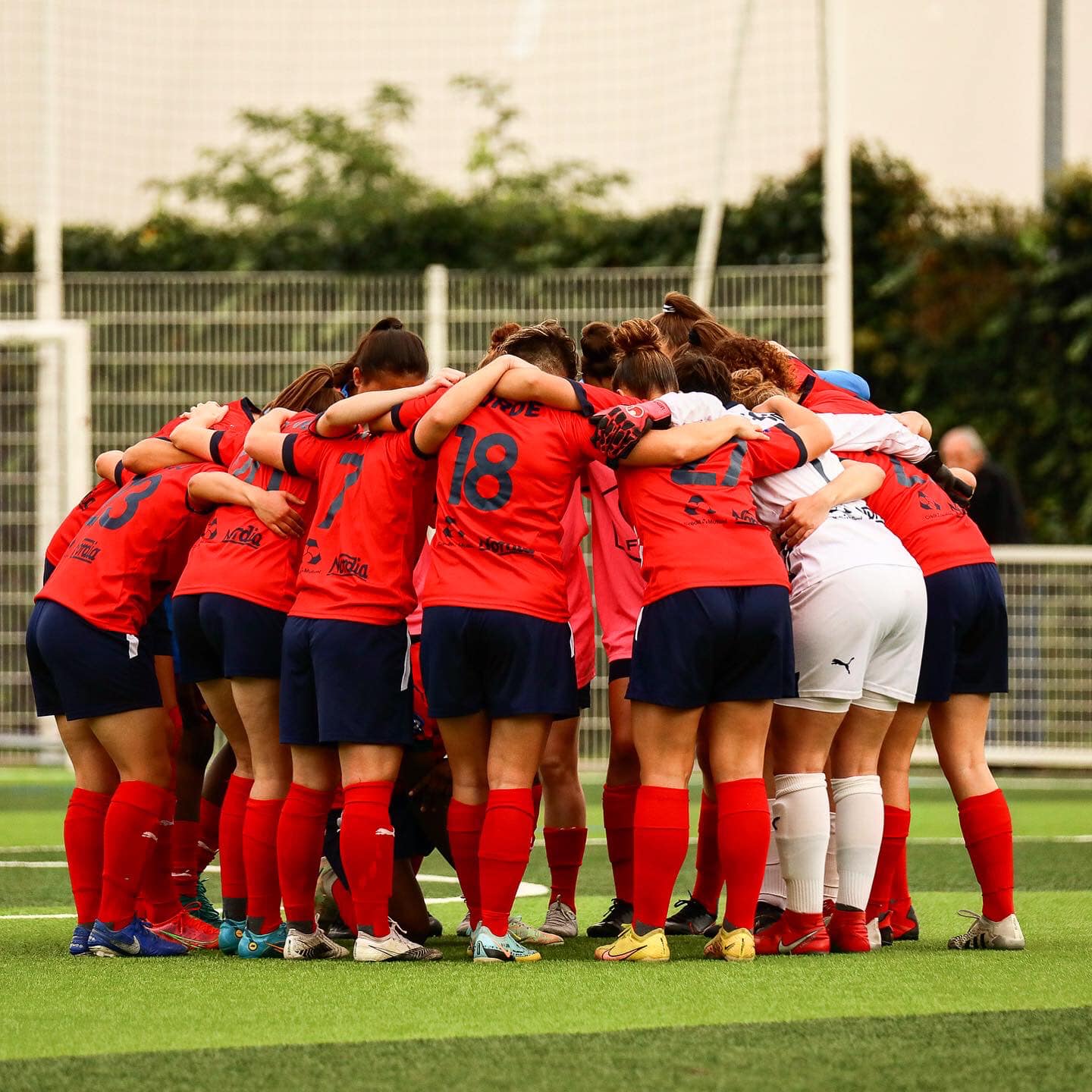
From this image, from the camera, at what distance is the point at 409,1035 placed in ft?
12.9

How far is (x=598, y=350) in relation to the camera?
6.36m

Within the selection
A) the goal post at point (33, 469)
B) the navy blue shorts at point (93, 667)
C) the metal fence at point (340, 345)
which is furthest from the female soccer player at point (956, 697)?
the goal post at point (33, 469)

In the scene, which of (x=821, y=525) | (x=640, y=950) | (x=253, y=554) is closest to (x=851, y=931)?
(x=640, y=950)

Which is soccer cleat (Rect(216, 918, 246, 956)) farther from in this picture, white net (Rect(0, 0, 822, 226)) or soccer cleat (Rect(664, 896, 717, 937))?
white net (Rect(0, 0, 822, 226))

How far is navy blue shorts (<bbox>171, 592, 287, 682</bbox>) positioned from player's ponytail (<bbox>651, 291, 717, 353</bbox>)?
1871 mm

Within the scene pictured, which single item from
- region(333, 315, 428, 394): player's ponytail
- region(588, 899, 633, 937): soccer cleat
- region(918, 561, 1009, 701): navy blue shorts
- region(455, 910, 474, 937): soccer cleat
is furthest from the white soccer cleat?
region(333, 315, 428, 394): player's ponytail

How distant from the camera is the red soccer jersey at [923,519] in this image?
5.69 m

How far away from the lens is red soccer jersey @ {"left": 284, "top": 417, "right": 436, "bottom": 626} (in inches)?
208

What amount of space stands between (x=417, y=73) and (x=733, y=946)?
13.8m

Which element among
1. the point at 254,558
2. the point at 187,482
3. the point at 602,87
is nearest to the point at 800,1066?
the point at 254,558

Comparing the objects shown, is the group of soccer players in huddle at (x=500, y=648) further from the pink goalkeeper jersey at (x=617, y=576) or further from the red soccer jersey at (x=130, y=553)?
the pink goalkeeper jersey at (x=617, y=576)

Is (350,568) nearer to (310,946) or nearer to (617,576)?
(310,946)

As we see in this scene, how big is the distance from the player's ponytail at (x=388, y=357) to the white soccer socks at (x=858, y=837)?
1.86m

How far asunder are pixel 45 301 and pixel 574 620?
7670mm
